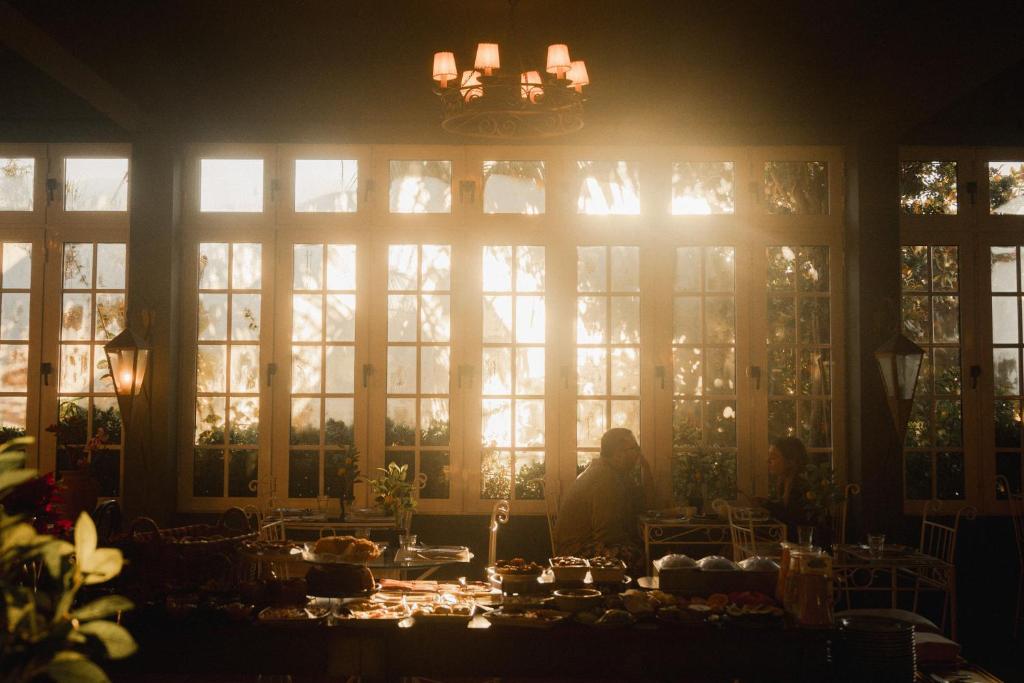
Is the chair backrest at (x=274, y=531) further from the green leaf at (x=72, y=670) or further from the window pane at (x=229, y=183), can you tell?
the green leaf at (x=72, y=670)

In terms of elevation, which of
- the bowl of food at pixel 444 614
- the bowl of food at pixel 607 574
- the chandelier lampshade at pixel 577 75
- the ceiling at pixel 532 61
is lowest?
the bowl of food at pixel 444 614

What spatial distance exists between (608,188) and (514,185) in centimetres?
82

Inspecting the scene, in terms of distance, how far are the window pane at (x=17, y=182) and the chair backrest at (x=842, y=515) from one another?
7.38 meters

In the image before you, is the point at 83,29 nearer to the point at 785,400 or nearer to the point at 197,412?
the point at 197,412

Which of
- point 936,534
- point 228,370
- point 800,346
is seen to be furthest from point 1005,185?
point 228,370

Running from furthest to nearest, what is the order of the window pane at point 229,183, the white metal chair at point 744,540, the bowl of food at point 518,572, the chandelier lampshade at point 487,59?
the window pane at point 229,183 → the white metal chair at point 744,540 → the chandelier lampshade at point 487,59 → the bowl of food at point 518,572

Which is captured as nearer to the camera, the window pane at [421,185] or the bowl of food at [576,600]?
the bowl of food at [576,600]

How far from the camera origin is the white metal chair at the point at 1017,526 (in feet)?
24.0

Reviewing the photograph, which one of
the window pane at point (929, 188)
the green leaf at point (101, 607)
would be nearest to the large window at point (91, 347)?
the window pane at point (929, 188)

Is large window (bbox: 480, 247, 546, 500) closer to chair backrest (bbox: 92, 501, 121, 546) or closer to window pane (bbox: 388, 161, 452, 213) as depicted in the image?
window pane (bbox: 388, 161, 452, 213)

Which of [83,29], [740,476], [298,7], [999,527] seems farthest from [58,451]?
[999,527]

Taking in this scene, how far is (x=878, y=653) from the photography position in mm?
3609

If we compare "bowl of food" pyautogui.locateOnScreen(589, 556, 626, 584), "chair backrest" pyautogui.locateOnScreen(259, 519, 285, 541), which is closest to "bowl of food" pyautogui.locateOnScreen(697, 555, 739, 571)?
"bowl of food" pyautogui.locateOnScreen(589, 556, 626, 584)

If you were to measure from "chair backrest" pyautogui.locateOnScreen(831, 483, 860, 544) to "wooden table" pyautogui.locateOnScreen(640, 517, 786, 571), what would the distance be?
0.59m
